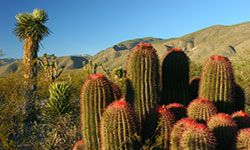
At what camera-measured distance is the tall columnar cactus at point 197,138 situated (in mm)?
5051

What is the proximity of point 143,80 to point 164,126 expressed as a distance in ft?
3.04

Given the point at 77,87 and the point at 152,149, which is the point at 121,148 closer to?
the point at 152,149

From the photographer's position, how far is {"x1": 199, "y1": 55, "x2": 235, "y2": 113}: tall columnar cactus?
659 cm

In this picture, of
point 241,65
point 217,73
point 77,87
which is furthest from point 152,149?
point 241,65

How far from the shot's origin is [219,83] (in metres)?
6.61

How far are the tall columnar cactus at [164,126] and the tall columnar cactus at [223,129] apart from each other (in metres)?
0.57

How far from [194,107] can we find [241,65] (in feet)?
42.0

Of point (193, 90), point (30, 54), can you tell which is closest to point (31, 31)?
point (30, 54)

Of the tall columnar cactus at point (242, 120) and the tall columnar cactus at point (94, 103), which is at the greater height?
the tall columnar cactus at point (94, 103)

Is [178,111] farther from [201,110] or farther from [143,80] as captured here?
[143,80]

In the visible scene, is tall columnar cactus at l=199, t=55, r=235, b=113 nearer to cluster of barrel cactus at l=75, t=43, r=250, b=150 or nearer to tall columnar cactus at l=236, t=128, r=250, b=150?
cluster of barrel cactus at l=75, t=43, r=250, b=150

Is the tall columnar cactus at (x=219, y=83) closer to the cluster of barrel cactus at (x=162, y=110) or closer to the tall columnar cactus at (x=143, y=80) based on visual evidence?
the cluster of barrel cactus at (x=162, y=110)

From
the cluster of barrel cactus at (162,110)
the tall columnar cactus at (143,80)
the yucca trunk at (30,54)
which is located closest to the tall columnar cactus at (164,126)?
the cluster of barrel cactus at (162,110)

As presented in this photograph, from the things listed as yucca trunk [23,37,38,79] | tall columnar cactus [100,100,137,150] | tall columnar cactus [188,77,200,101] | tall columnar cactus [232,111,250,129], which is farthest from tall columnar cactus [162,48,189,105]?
yucca trunk [23,37,38,79]
